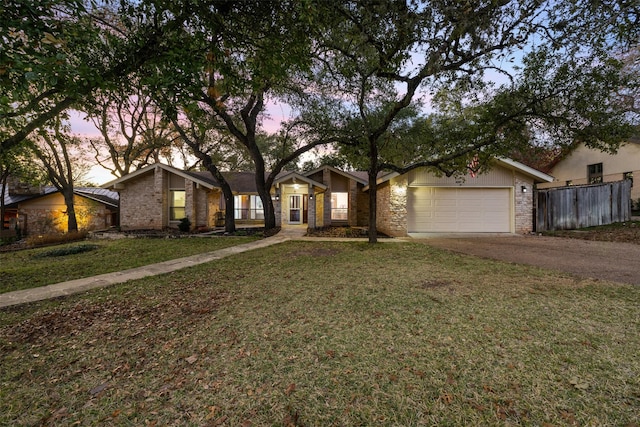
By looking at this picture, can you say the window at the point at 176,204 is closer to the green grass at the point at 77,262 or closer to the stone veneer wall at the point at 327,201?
the green grass at the point at 77,262

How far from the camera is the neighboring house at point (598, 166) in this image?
1509cm

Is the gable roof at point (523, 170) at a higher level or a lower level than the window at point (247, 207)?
higher

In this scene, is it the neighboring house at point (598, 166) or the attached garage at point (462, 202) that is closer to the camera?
the attached garage at point (462, 202)

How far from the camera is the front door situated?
18.5 meters

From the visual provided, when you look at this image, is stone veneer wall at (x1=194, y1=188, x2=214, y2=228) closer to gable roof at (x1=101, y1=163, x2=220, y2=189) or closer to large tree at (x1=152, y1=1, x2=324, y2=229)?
gable roof at (x1=101, y1=163, x2=220, y2=189)

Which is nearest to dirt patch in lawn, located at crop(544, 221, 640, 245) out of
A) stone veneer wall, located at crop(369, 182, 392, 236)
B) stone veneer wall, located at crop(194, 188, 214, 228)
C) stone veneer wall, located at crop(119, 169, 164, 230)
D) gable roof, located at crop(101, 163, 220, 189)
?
stone veneer wall, located at crop(369, 182, 392, 236)

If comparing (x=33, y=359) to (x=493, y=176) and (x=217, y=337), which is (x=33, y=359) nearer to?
(x=217, y=337)

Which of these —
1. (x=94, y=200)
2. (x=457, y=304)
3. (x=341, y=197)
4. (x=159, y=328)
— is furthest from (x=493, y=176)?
(x=94, y=200)

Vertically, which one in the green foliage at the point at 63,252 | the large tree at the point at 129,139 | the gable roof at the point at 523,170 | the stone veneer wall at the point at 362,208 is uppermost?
the large tree at the point at 129,139

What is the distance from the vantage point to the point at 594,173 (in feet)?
56.4

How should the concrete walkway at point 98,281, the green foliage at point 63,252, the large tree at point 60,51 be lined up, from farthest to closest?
the green foliage at point 63,252
the concrete walkway at point 98,281
the large tree at point 60,51

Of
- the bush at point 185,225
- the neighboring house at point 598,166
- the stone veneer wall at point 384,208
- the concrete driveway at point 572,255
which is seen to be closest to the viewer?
the concrete driveway at point 572,255

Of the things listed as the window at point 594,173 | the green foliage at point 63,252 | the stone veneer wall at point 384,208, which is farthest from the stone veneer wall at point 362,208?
the window at point 594,173

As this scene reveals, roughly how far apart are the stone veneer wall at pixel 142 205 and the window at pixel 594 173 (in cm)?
2699
